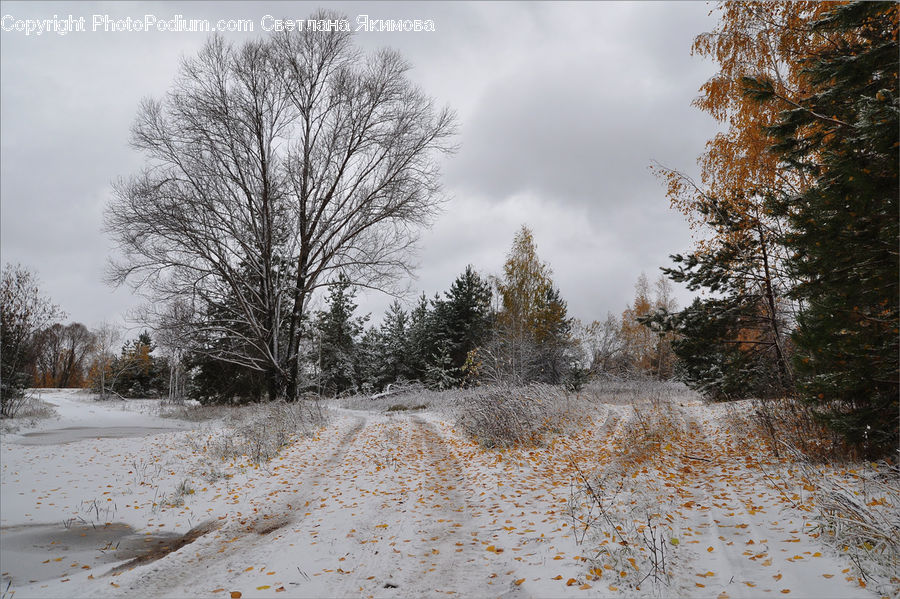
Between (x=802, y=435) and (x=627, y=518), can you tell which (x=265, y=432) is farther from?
(x=802, y=435)

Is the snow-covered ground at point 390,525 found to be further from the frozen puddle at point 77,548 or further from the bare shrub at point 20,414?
the bare shrub at point 20,414

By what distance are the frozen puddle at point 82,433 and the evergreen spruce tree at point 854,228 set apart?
51.9ft

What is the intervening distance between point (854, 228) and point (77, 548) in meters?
8.97

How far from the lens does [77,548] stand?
468 cm

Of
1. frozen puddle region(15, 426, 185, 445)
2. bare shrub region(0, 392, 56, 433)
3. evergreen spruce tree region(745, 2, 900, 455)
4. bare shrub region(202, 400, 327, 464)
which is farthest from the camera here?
bare shrub region(0, 392, 56, 433)

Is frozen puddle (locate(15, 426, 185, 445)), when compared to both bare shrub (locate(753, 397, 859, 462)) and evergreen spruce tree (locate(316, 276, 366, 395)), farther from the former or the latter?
evergreen spruce tree (locate(316, 276, 366, 395))

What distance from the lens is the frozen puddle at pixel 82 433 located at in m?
11.7

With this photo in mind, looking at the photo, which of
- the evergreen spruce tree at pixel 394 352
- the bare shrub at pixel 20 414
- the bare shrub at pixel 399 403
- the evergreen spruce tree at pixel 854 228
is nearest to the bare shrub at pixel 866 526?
the evergreen spruce tree at pixel 854 228

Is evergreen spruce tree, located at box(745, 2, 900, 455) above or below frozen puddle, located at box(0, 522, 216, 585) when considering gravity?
above

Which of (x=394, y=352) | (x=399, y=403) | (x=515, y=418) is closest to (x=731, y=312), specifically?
(x=515, y=418)

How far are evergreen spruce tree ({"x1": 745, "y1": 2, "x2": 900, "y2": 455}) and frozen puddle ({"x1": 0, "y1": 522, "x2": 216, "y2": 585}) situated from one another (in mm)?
7630

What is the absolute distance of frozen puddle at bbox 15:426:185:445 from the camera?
38.4 feet

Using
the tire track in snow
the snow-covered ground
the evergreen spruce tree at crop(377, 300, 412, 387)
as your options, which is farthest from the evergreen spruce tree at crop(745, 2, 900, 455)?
the evergreen spruce tree at crop(377, 300, 412, 387)

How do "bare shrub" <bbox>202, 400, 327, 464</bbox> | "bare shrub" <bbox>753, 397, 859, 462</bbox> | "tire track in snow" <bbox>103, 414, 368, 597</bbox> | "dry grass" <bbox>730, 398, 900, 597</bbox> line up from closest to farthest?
"dry grass" <bbox>730, 398, 900, 597</bbox>
"tire track in snow" <bbox>103, 414, 368, 597</bbox>
"bare shrub" <bbox>753, 397, 859, 462</bbox>
"bare shrub" <bbox>202, 400, 327, 464</bbox>
